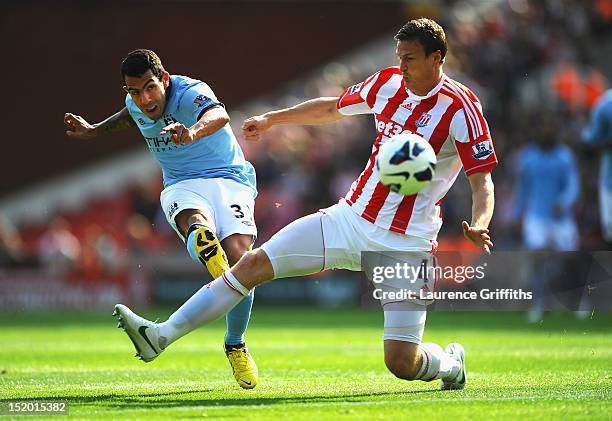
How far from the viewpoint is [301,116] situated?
26.8 ft

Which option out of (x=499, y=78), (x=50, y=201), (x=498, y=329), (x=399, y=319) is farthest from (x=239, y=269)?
(x=50, y=201)

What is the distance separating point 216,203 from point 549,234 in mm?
9293

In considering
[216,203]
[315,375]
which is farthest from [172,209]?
[315,375]

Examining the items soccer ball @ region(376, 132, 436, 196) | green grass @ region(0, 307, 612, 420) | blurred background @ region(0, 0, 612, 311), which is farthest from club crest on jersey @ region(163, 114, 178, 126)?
blurred background @ region(0, 0, 612, 311)

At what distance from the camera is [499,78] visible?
68.4 feet

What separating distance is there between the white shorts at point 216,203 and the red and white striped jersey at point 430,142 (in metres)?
1.34

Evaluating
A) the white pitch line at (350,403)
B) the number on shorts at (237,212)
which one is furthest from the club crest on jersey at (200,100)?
the white pitch line at (350,403)

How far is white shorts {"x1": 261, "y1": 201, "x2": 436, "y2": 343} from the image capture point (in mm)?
7543

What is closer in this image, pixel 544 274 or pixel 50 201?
pixel 544 274

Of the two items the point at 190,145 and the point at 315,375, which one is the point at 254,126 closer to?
the point at 190,145

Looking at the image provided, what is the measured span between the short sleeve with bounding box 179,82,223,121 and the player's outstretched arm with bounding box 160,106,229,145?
9cm

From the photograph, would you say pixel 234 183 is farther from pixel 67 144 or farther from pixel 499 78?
pixel 67 144

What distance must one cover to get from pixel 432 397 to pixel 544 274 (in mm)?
10563

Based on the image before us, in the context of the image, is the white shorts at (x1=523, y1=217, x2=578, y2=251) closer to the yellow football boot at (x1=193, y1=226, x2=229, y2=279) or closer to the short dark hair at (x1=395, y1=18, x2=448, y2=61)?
the yellow football boot at (x1=193, y1=226, x2=229, y2=279)
